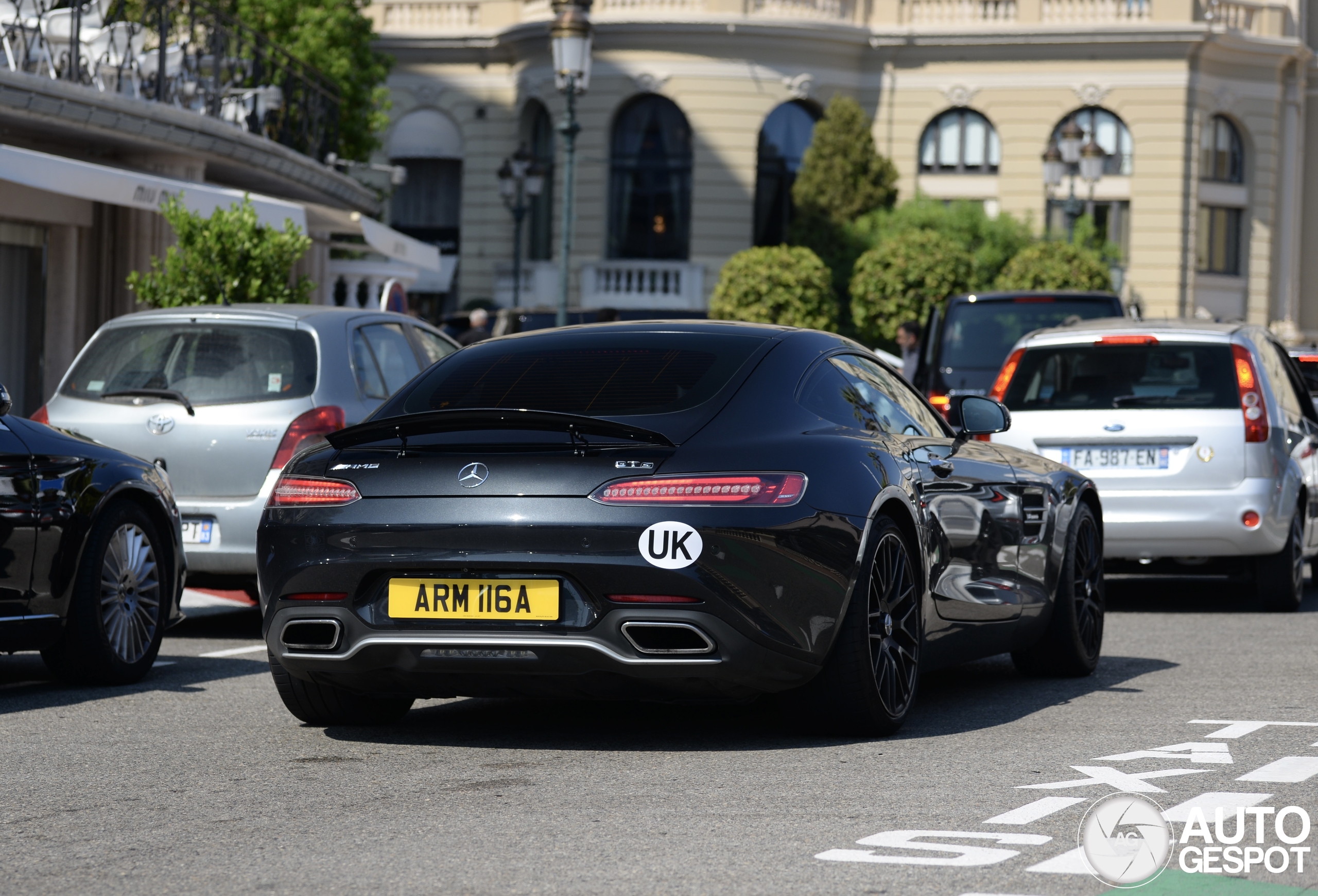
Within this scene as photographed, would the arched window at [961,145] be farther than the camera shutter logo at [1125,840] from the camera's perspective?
Yes

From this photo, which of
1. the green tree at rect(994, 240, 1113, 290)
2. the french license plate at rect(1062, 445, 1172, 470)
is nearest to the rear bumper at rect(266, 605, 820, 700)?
the french license plate at rect(1062, 445, 1172, 470)

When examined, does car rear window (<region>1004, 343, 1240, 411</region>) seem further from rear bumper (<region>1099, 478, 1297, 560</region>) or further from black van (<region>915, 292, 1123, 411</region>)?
black van (<region>915, 292, 1123, 411</region>)

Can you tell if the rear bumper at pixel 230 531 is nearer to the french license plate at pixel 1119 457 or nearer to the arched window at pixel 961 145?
the french license plate at pixel 1119 457

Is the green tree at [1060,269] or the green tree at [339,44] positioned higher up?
the green tree at [339,44]

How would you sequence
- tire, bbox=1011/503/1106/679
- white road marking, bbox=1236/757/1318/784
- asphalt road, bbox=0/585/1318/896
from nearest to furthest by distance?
1. asphalt road, bbox=0/585/1318/896
2. white road marking, bbox=1236/757/1318/784
3. tire, bbox=1011/503/1106/679

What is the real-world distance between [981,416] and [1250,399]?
4025 millimetres

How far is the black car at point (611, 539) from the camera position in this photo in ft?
20.2

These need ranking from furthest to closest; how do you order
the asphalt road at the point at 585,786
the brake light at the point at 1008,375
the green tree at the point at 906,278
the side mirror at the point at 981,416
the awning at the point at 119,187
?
the green tree at the point at 906,278 → the awning at the point at 119,187 → the brake light at the point at 1008,375 → the side mirror at the point at 981,416 → the asphalt road at the point at 585,786

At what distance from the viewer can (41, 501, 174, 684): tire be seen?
320 inches

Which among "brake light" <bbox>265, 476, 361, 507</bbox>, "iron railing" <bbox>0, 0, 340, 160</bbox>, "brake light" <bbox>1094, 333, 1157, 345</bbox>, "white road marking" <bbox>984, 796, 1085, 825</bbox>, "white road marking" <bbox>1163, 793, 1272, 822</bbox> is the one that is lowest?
"white road marking" <bbox>984, 796, 1085, 825</bbox>

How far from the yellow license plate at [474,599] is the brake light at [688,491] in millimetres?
319

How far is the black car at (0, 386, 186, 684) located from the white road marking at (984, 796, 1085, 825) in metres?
4.04

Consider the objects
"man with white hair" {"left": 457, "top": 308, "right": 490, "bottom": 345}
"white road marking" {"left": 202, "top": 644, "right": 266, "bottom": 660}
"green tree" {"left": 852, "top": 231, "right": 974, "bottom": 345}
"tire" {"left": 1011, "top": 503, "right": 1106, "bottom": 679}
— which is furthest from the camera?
"green tree" {"left": 852, "top": 231, "right": 974, "bottom": 345}

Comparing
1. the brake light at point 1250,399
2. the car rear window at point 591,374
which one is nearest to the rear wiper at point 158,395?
the car rear window at point 591,374
